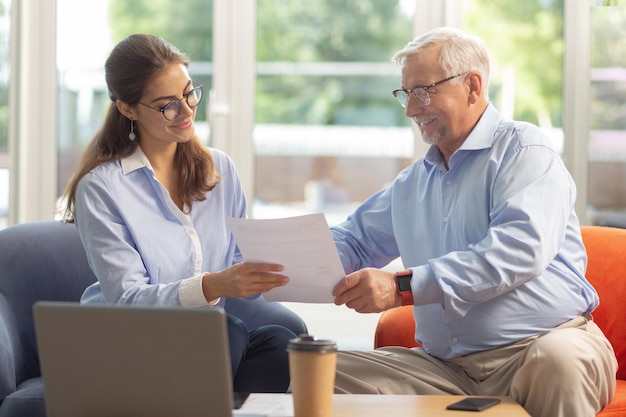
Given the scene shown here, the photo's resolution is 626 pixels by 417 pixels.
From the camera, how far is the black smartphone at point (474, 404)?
172 cm

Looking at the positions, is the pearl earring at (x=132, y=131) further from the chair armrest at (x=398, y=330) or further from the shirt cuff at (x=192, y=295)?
the chair armrest at (x=398, y=330)

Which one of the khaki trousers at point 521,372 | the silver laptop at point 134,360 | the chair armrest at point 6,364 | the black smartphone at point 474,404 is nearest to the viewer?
the silver laptop at point 134,360

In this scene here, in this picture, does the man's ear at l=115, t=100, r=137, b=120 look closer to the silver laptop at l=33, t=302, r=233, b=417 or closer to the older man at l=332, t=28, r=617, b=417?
the older man at l=332, t=28, r=617, b=417

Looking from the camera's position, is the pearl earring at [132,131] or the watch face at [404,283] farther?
the pearl earring at [132,131]

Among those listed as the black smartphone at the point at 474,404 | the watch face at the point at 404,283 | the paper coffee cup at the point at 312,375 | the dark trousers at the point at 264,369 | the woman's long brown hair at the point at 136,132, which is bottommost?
the dark trousers at the point at 264,369

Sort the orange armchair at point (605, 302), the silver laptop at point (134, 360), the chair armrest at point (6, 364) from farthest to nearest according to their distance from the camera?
the orange armchair at point (605, 302), the chair armrest at point (6, 364), the silver laptop at point (134, 360)

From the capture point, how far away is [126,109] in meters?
2.49

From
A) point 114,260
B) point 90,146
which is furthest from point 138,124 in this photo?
point 114,260

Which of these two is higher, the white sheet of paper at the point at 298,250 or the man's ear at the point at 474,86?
the man's ear at the point at 474,86

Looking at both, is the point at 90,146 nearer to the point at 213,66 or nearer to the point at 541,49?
the point at 213,66

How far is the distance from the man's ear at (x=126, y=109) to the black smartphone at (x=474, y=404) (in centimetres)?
127

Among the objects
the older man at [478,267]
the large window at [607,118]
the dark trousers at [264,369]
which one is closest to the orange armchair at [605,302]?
the older man at [478,267]

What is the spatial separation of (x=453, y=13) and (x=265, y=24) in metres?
0.84

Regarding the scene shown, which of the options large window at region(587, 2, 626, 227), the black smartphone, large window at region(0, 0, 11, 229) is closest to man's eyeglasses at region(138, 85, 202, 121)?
the black smartphone
